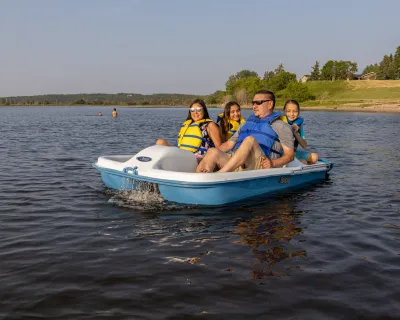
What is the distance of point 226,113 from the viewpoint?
32.0 ft

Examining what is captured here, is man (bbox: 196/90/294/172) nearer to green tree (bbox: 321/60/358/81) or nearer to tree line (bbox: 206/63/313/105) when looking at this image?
tree line (bbox: 206/63/313/105)

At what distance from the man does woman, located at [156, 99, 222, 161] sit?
49 cm

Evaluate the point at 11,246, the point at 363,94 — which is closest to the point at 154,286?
the point at 11,246

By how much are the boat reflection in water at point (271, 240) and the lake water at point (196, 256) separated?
0.07 feet

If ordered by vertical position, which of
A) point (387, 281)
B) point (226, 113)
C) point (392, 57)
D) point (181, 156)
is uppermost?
point (392, 57)

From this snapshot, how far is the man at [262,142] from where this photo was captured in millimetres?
7688

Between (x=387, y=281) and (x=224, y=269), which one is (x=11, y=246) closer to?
(x=224, y=269)

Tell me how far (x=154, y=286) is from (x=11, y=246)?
224 centimetres

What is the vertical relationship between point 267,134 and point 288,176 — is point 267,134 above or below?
above

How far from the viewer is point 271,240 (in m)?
5.88

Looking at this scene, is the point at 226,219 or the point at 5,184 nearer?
the point at 226,219

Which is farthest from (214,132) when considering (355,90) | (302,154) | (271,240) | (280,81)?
(280,81)

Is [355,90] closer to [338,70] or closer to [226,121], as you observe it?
[338,70]

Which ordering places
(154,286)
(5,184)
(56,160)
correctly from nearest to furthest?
(154,286) < (5,184) < (56,160)
